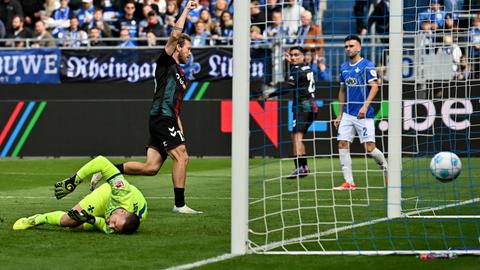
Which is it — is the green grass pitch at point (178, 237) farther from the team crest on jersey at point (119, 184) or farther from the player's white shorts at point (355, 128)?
the player's white shorts at point (355, 128)

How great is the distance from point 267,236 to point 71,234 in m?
1.89

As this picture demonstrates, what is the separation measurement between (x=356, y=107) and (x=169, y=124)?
3983 millimetres

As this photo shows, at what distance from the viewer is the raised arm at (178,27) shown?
12484mm

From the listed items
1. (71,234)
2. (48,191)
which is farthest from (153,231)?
(48,191)

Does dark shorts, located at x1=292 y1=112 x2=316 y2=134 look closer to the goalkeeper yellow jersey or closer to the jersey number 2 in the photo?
the jersey number 2

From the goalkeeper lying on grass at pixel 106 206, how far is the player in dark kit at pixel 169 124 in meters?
2.28

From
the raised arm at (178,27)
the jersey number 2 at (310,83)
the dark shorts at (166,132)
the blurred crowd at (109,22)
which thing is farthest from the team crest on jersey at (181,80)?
the blurred crowd at (109,22)

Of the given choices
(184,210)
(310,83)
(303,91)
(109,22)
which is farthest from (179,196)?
(109,22)

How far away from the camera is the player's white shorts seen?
16359 millimetres

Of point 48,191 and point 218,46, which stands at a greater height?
point 218,46

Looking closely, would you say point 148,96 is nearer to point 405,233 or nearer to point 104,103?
point 104,103

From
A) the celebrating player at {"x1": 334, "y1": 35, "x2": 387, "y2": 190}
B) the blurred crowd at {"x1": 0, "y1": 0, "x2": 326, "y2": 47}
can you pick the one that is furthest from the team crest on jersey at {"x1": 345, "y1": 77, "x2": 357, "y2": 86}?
A: the blurred crowd at {"x1": 0, "y1": 0, "x2": 326, "y2": 47}

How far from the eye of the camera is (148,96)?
26.2 m

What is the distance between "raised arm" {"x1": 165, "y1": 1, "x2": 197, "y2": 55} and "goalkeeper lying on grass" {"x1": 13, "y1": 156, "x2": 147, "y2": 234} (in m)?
2.30
